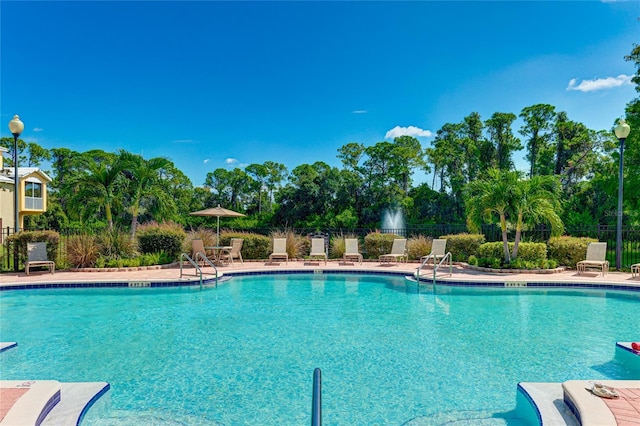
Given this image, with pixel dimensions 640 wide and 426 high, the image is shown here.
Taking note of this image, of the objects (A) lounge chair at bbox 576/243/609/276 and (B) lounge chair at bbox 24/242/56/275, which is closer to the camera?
(B) lounge chair at bbox 24/242/56/275

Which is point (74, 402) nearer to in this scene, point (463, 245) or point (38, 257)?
point (38, 257)

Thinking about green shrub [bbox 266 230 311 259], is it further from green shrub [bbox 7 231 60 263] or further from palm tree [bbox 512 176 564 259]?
palm tree [bbox 512 176 564 259]

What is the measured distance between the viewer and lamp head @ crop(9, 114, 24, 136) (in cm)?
1057

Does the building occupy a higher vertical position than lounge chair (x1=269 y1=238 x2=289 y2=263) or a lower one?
higher

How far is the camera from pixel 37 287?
9523 millimetres

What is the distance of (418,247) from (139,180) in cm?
1039

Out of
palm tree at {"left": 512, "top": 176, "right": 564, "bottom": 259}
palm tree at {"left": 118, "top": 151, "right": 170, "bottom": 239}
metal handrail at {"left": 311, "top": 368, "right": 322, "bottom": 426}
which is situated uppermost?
palm tree at {"left": 118, "top": 151, "right": 170, "bottom": 239}

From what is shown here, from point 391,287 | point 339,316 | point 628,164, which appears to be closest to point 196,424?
point 339,316

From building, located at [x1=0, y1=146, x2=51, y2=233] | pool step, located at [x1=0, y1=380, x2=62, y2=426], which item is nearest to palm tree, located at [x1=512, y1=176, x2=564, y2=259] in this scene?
pool step, located at [x1=0, y1=380, x2=62, y2=426]

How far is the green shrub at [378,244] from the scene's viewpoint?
14758 millimetres

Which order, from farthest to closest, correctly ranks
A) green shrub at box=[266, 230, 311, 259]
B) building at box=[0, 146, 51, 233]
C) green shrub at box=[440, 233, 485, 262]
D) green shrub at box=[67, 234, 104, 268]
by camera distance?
1. building at box=[0, 146, 51, 233]
2. green shrub at box=[266, 230, 311, 259]
3. green shrub at box=[440, 233, 485, 262]
4. green shrub at box=[67, 234, 104, 268]

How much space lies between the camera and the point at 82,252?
460 inches

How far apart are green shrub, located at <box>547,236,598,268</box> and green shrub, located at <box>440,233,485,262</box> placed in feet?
7.14

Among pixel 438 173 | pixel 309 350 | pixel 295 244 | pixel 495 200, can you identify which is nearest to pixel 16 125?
pixel 295 244
